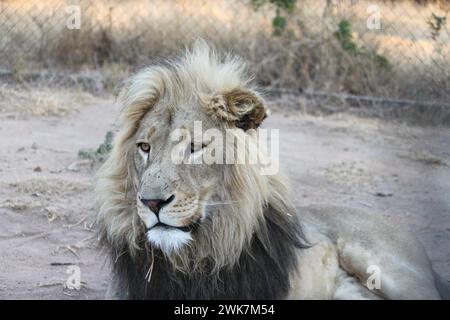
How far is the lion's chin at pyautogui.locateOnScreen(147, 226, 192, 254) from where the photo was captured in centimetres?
355

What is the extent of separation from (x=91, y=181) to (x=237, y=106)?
256 centimetres

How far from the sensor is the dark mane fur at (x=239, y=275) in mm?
3785

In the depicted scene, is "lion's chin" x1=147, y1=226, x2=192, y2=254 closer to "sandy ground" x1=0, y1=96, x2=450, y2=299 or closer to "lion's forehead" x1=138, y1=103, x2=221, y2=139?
"lion's forehead" x1=138, y1=103, x2=221, y2=139

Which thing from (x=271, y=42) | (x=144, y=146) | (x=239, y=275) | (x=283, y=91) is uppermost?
(x=271, y=42)

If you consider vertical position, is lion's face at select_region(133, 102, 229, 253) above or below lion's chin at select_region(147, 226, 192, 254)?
above

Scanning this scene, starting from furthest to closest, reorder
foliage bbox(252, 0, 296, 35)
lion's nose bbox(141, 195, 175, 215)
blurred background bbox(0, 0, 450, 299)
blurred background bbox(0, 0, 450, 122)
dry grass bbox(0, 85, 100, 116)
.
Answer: foliage bbox(252, 0, 296, 35) → blurred background bbox(0, 0, 450, 122) → dry grass bbox(0, 85, 100, 116) → blurred background bbox(0, 0, 450, 299) → lion's nose bbox(141, 195, 175, 215)

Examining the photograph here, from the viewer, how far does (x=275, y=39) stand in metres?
8.95

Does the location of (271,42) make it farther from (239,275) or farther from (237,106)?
(239,275)

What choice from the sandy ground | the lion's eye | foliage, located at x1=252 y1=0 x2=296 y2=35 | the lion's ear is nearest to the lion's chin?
the lion's eye

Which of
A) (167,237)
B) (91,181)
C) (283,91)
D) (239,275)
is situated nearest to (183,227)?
(167,237)

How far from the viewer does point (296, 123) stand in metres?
8.03

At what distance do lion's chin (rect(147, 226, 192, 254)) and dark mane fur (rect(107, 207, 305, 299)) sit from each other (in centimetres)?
21

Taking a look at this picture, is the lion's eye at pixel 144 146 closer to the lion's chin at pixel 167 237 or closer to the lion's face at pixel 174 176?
the lion's face at pixel 174 176

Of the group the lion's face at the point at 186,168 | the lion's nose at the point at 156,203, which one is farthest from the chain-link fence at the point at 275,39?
the lion's nose at the point at 156,203
